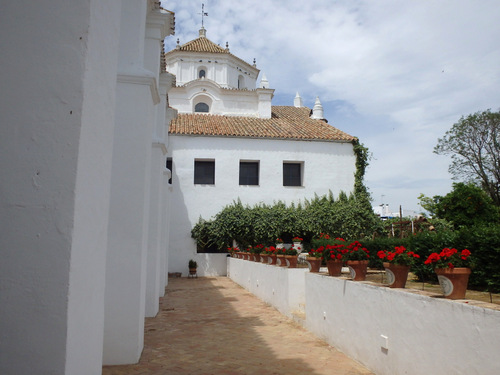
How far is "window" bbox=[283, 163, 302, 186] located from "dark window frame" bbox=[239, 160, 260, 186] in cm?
159

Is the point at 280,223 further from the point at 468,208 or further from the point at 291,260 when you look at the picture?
the point at 291,260

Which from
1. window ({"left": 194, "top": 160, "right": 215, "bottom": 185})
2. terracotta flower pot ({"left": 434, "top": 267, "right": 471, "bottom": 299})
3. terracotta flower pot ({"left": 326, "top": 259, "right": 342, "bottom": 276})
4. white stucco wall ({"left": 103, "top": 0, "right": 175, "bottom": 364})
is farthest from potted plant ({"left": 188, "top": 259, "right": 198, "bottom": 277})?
terracotta flower pot ({"left": 434, "top": 267, "right": 471, "bottom": 299})

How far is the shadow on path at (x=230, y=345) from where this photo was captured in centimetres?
552

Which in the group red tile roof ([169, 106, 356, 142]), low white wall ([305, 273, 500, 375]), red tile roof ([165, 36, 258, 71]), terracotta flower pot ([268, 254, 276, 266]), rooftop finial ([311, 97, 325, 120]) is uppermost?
→ red tile roof ([165, 36, 258, 71])

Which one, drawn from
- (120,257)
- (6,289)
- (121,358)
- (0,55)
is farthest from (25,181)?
(121,358)

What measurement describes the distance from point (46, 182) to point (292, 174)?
2099cm

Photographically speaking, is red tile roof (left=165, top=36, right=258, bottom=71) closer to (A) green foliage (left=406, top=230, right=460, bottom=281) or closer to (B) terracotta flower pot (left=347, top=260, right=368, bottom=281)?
(A) green foliage (left=406, top=230, right=460, bottom=281)

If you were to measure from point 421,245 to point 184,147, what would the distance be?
1439 cm

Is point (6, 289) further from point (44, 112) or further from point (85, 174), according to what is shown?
point (44, 112)

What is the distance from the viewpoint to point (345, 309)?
6.14 m

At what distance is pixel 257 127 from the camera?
23016mm

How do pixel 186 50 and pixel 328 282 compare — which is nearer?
pixel 328 282

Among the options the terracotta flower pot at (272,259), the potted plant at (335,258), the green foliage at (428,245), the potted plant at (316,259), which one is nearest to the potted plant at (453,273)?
the potted plant at (335,258)

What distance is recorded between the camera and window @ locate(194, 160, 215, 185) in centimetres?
2159
